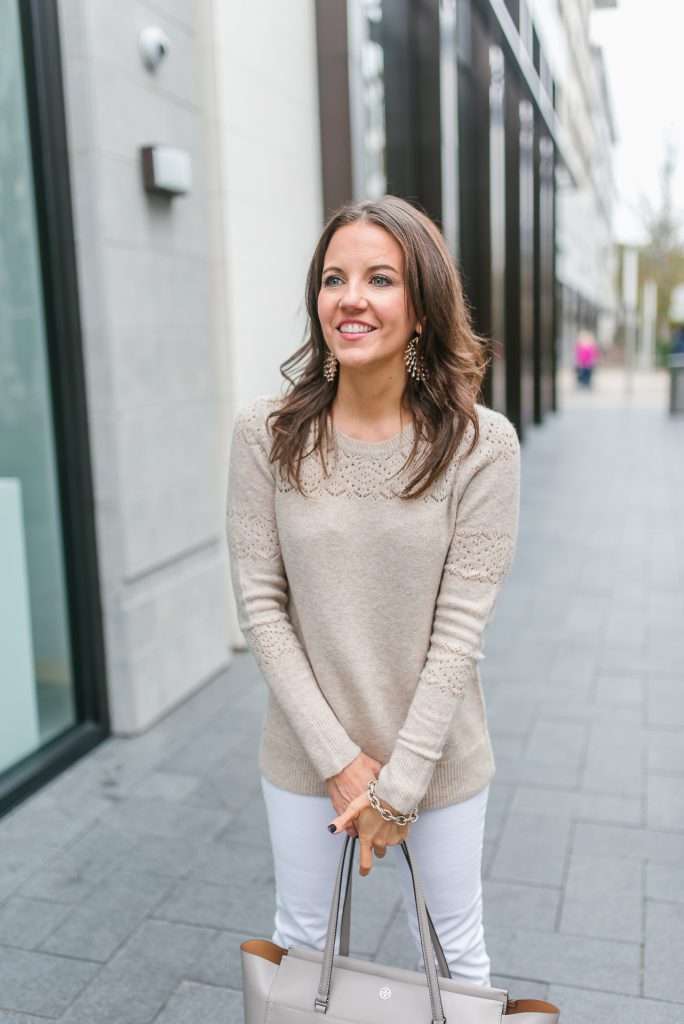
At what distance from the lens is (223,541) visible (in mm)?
5824

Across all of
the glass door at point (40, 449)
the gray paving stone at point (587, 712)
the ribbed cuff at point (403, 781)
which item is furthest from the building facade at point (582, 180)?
the ribbed cuff at point (403, 781)

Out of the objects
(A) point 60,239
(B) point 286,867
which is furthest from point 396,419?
(A) point 60,239

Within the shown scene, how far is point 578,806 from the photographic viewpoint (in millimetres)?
4035

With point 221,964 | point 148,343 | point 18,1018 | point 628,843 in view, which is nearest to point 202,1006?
point 221,964

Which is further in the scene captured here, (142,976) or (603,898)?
(603,898)

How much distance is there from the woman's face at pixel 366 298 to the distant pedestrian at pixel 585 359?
29184 millimetres

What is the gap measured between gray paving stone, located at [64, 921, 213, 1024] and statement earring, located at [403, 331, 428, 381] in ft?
6.38

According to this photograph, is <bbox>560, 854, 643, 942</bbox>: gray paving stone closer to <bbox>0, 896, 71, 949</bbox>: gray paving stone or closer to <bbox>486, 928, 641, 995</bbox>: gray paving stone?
<bbox>486, 928, 641, 995</bbox>: gray paving stone

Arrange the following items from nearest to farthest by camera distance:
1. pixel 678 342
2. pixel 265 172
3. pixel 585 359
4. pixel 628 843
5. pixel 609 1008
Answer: pixel 609 1008 < pixel 628 843 < pixel 265 172 < pixel 678 342 < pixel 585 359

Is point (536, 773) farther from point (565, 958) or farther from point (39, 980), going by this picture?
point (39, 980)

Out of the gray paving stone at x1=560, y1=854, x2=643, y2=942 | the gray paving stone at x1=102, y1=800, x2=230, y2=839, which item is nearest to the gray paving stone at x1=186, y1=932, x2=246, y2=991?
the gray paving stone at x1=102, y1=800, x2=230, y2=839

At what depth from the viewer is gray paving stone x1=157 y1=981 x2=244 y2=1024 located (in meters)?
2.77

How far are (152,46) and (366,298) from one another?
11.2 ft

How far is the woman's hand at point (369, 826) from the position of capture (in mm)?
1916
